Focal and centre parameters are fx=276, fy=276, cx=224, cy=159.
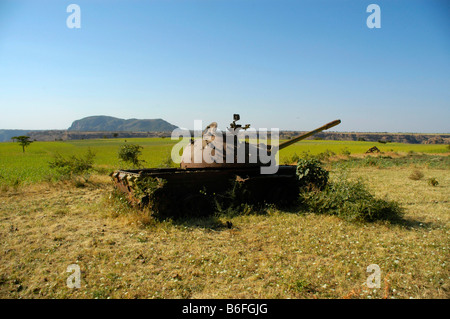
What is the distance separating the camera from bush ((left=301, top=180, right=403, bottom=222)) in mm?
6691

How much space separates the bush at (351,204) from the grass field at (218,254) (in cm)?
25

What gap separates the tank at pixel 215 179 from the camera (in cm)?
671

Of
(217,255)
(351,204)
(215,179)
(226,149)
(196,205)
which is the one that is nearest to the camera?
(217,255)

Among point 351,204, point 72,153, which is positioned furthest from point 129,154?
point 72,153

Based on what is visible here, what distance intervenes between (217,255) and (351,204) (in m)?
3.81

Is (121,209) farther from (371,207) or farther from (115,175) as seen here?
(371,207)

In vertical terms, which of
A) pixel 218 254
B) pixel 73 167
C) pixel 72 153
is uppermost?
pixel 72 153

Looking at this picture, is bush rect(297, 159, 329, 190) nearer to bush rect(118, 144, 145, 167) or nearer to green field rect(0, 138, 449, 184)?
green field rect(0, 138, 449, 184)

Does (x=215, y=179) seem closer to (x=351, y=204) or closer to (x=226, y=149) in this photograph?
(x=226, y=149)

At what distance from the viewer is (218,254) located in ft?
16.4

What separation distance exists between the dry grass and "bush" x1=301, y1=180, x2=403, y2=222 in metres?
0.27

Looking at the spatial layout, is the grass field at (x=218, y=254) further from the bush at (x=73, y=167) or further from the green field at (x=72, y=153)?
the green field at (x=72, y=153)
